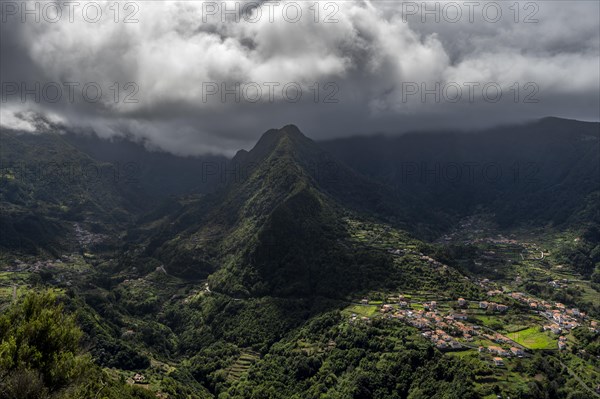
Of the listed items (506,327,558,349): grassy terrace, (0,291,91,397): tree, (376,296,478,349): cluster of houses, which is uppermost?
(0,291,91,397): tree

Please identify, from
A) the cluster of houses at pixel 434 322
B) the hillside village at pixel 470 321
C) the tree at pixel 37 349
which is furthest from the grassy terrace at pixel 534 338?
the tree at pixel 37 349

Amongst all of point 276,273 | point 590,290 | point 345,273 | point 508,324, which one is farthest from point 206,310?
point 590,290

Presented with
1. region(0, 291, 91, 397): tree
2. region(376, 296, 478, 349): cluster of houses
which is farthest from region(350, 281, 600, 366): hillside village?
region(0, 291, 91, 397): tree

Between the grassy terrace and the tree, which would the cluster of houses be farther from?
the tree

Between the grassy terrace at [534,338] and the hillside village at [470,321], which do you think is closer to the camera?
the hillside village at [470,321]

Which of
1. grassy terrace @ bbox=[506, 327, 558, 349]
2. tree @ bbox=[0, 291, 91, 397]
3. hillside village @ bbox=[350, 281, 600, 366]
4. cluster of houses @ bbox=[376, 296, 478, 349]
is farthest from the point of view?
grassy terrace @ bbox=[506, 327, 558, 349]

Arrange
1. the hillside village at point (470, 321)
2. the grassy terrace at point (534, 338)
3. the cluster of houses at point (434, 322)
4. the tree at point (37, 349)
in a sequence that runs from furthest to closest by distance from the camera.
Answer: the grassy terrace at point (534, 338), the cluster of houses at point (434, 322), the hillside village at point (470, 321), the tree at point (37, 349)

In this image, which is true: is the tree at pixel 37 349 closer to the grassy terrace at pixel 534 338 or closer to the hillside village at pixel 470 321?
the hillside village at pixel 470 321

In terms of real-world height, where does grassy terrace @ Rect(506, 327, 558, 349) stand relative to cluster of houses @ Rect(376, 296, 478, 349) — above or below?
below

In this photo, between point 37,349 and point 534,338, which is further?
point 534,338

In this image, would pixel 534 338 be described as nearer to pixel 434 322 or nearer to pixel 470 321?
pixel 470 321

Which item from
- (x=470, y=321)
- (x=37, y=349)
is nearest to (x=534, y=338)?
(x=470, y=321)

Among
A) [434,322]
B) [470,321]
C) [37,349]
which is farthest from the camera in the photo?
[470,321]
